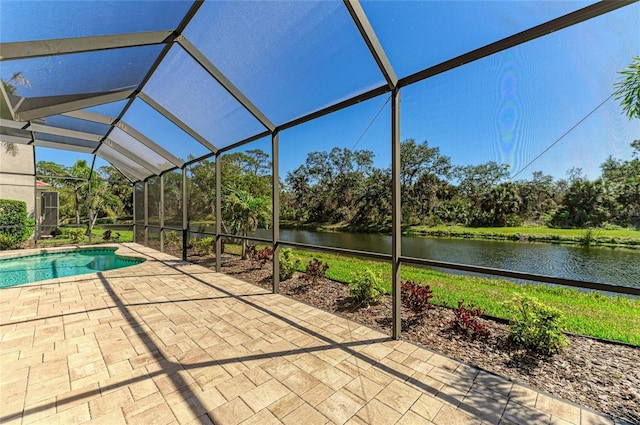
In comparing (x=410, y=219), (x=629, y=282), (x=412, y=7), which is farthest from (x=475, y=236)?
(x=412, y=7)

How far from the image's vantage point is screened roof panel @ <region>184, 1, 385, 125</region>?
8.59 ft

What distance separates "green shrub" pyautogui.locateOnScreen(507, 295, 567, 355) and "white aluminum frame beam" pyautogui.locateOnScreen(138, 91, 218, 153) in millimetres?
5821

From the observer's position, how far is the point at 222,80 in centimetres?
381

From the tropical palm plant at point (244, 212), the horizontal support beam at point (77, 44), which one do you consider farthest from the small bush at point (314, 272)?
the horizontal support beam at point (77, 44)

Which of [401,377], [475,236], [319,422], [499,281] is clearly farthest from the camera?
[499,281]

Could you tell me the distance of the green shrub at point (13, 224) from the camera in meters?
9.77

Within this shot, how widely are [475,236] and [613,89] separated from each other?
1.74 metres

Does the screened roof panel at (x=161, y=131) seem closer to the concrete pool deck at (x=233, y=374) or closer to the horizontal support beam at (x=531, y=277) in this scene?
the concrete pool deck at (x=233, y=374)

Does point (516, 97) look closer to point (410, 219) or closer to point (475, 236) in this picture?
point (475, 236)

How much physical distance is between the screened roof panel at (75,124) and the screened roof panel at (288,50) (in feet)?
16.7

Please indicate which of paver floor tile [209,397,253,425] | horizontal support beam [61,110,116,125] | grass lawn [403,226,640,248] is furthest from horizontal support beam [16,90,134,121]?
grass lawn [403,226,640,248]

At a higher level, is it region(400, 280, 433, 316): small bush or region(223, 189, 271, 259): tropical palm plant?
region(223, 189, 271, 259): tropical palm plant

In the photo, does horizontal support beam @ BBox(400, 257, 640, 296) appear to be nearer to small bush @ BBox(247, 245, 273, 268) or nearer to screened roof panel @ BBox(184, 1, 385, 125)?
screened roof panel @ BBox(184, 1, 385, 125)

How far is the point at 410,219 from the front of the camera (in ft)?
14.0
